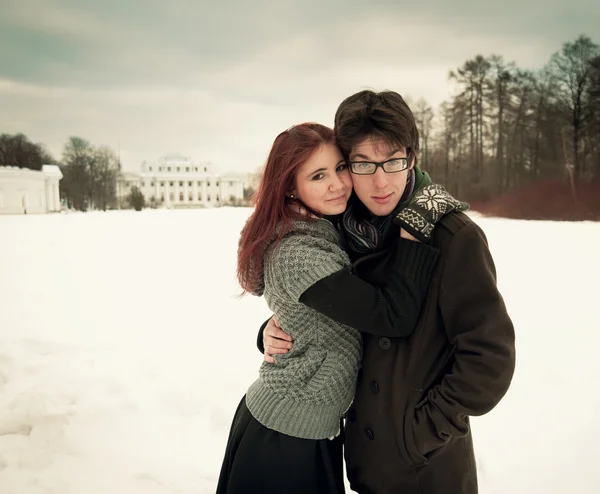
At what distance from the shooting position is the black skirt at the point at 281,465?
1.80 meters

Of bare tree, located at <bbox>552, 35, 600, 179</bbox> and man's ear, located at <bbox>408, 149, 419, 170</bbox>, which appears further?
bare tree, located at <bbox>552, 35, 600, 179</bbox>

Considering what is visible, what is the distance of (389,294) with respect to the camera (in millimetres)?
1529

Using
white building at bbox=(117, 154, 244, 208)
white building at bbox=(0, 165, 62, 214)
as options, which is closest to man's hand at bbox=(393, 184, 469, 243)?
white building at bbox=(0, 165, 62, 214)

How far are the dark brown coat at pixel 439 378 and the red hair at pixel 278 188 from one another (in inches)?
16.6

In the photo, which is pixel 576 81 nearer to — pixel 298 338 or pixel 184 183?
pixel 298 338

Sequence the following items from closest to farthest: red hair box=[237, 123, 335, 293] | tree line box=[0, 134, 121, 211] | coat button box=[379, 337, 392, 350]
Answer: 1. coat button box=[379, 337, 392, 350]
2. red hair box=[237, 123, 335, 293]
3. tree line box=[0, 134, 121, 211]

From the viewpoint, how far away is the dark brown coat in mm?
1401

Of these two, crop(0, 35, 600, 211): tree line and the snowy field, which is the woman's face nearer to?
the snowy field

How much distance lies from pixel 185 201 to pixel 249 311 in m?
83.0

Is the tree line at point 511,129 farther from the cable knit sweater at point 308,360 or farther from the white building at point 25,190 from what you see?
the cable knit sweater at point 308,360

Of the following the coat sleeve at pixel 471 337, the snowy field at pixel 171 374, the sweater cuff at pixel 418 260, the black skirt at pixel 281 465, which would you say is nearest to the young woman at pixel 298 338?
the black skirt at pixel 281 465

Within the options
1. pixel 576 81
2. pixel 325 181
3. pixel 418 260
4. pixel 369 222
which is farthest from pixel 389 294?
pixel 576 81

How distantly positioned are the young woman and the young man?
0.27 ft

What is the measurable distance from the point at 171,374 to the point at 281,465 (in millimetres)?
3473
